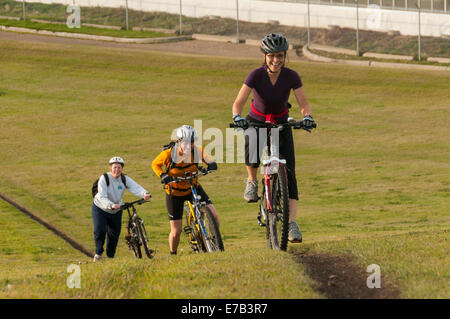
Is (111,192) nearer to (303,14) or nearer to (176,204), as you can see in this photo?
(176,204)

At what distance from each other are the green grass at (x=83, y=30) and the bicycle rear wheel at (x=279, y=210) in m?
52.6

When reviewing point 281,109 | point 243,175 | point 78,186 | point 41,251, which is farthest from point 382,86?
point 281,109

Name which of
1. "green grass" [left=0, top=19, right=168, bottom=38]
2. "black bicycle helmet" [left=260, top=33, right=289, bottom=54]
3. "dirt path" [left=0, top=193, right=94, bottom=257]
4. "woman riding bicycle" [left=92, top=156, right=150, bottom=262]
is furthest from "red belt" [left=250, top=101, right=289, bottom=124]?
"green grass" [left=0, top=19, right=168, bottom=38]

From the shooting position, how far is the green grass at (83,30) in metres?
64.6

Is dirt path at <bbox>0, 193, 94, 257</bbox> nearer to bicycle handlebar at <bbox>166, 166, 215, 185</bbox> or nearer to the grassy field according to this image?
the grassy field

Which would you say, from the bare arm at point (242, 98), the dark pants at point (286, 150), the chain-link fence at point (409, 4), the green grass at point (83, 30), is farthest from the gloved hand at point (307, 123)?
the green grass at point (83, 30)

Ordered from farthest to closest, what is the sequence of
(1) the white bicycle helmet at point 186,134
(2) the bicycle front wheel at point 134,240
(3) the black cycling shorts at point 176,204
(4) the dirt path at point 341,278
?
(2) the bicycle front wheel at point 134,240
(3) the black cycling shorts at point 176,204
(1) the white bicycle helmet at point 186,134
(4) the dirt path at point 341,278

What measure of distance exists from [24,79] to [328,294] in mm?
43448

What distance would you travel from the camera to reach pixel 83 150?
3519 centimetres

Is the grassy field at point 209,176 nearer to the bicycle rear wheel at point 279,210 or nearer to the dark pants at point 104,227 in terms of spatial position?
the bicycle rear wheel at point 279,210

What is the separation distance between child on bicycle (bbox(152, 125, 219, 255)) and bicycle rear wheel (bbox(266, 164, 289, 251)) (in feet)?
5.11

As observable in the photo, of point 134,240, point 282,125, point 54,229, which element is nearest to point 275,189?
point 282,125

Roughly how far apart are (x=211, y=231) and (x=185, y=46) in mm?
48005

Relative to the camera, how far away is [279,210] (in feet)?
40.2
